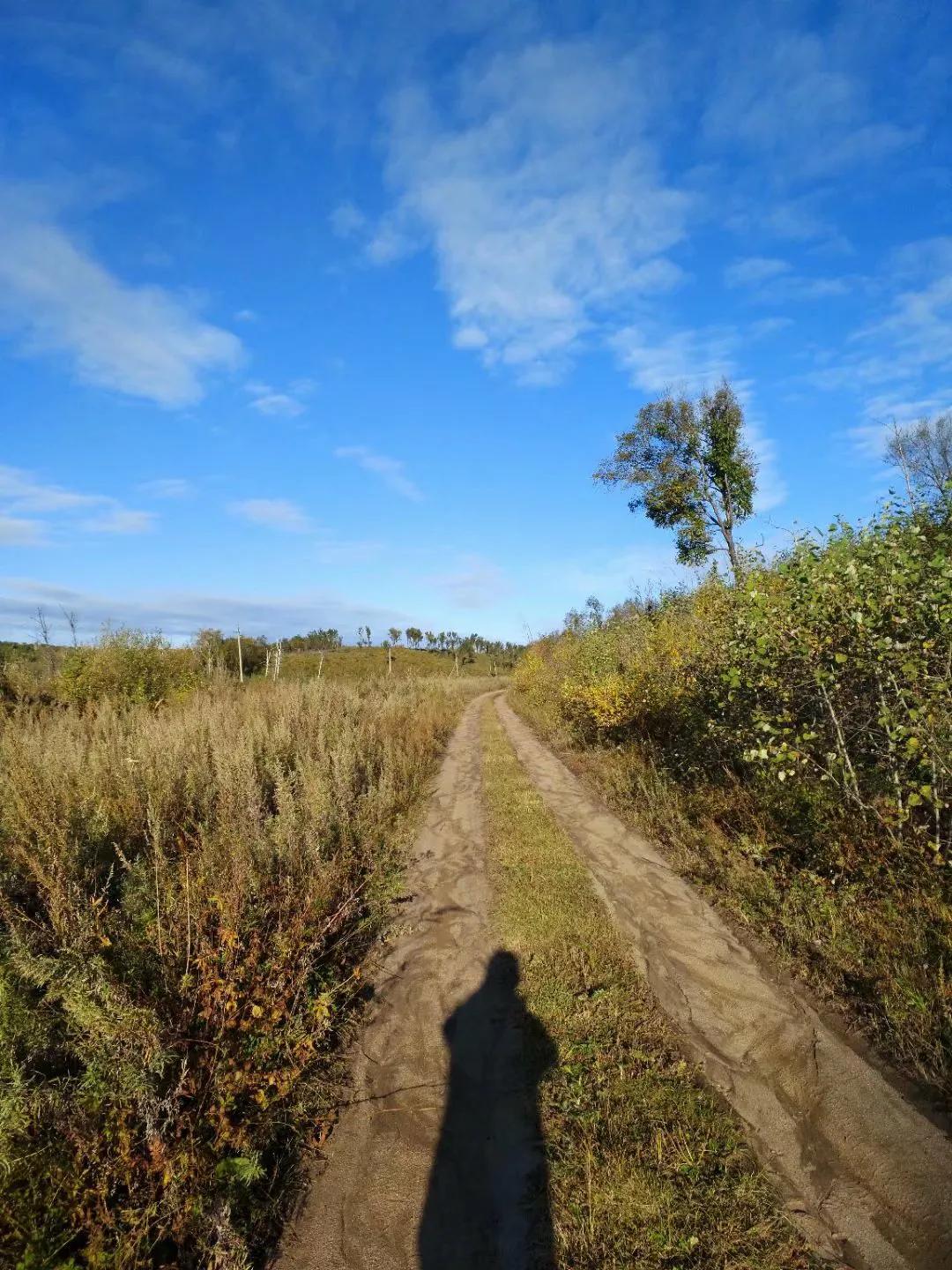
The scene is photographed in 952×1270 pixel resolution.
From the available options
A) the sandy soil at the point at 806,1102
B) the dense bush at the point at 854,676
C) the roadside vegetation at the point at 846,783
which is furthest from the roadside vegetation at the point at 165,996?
the dense bush at the point at 854,676

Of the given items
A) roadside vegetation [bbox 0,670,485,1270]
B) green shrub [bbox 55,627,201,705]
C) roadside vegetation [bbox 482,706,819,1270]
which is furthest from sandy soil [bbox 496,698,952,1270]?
green shrub [bbox 55,627,201,705]

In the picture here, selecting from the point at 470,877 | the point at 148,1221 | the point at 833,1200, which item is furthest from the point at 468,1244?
the point at 470,877

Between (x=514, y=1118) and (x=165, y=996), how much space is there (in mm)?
2439

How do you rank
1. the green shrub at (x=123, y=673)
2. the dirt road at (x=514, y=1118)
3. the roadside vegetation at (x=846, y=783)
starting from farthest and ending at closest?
the green shrub at (x=123, y=673)
the roadside vegetation at (x=846, y=783)
the dirt road at (x=514, y=1118)

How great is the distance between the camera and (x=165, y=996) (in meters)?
3.84

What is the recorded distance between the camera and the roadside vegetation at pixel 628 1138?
258 cm

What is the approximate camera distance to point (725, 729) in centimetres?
682

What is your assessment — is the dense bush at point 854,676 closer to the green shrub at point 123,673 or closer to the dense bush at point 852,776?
the dense bush at point 852,776

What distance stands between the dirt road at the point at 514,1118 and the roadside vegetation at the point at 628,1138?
16cm

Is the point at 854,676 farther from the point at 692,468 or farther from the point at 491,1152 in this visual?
the point at 692,468

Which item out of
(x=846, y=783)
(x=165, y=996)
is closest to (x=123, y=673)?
(x=165, y=996)

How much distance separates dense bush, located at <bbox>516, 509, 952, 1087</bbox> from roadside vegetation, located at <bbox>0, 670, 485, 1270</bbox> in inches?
152

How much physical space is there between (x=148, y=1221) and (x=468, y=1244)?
1.54 metres

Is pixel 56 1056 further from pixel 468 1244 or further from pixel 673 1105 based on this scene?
pixel 673 1105
